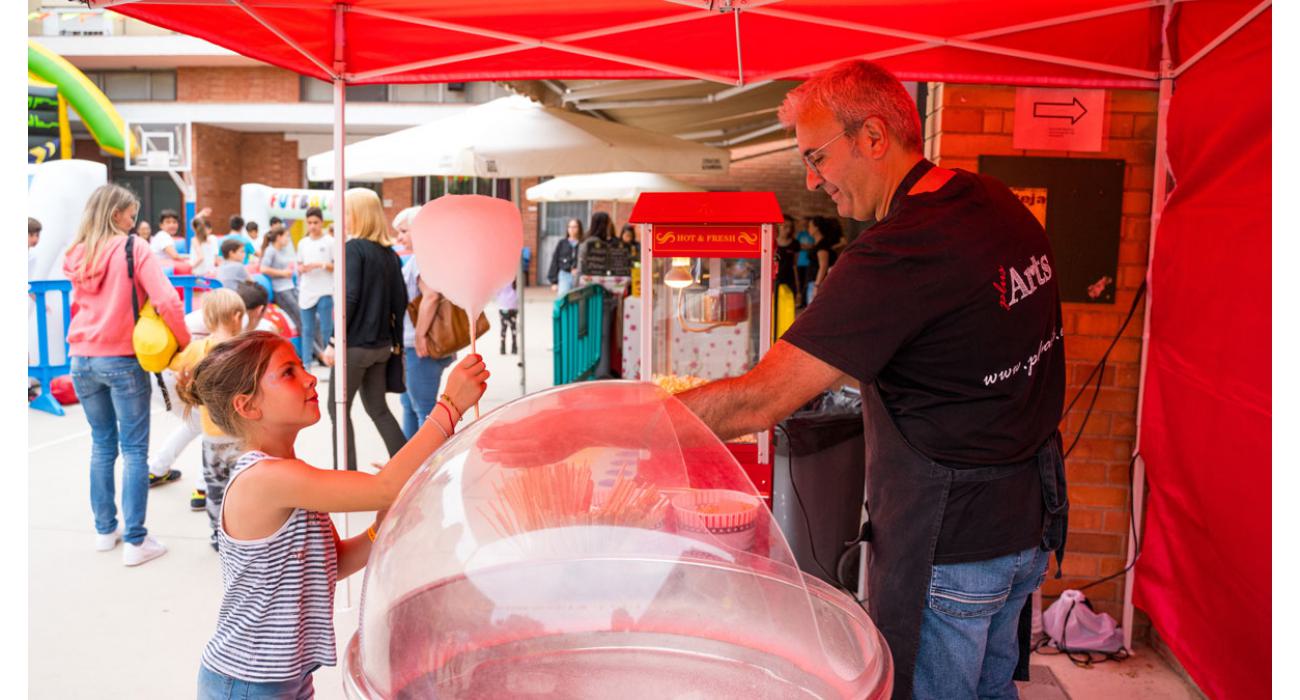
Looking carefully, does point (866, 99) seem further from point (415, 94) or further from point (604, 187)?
point (415, 94)

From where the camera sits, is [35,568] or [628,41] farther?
[35,568]

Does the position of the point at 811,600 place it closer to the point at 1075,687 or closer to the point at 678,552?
the point at 678,552

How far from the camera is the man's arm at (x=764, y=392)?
1664 millimetres

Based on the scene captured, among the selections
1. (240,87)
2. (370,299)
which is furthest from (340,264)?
(240,87)

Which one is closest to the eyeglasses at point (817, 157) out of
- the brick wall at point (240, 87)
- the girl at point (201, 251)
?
the girl at point (201, 251)

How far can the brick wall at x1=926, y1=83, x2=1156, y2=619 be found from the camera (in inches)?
143

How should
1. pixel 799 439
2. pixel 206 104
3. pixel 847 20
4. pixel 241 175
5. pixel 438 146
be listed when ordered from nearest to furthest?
pixel 847 20 → pixel 799 439 → pixel 438 146 → pixel 206 104 → pixel 241 175

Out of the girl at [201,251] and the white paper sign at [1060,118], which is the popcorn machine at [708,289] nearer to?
the white paper sign at [1060,118]

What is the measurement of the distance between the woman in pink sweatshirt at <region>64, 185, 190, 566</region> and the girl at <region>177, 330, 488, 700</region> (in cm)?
293

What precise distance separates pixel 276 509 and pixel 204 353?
3.02 meters

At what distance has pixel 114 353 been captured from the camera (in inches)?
181

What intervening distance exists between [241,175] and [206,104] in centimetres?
236

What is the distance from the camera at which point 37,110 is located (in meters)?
11.7

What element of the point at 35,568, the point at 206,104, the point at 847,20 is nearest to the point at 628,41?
the point at 847,20
